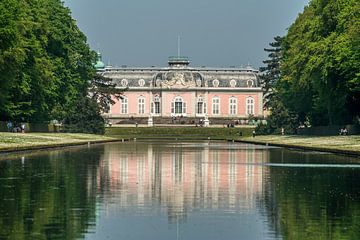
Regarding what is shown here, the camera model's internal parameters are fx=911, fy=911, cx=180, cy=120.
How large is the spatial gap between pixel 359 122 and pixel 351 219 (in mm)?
55822

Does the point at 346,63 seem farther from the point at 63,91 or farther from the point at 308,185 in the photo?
the point at 308,185

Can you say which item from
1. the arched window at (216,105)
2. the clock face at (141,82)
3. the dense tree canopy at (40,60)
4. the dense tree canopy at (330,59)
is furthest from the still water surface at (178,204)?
the arched window at (216,105)

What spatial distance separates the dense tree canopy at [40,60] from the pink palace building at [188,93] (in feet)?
229

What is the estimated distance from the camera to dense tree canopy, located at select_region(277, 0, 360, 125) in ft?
174

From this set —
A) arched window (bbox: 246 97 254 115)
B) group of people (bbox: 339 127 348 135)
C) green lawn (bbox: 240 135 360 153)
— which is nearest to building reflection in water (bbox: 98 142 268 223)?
green lawn (bbox: 240 135 360 153)

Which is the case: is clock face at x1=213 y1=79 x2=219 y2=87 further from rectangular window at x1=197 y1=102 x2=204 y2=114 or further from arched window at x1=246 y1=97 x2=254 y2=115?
arched window at x1=246 y1=97 x2=254 y2=115

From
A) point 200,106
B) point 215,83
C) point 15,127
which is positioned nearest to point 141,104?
point 200,106

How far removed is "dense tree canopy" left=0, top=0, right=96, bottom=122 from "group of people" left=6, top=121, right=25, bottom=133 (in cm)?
64

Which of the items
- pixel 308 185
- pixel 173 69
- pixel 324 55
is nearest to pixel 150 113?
pixel 173 69

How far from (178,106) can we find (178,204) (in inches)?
5629

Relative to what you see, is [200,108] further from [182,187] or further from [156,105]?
[182,187]

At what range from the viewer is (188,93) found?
15675 centimetres

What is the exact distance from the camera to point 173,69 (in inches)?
6171

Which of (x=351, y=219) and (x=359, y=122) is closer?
(x=351, y=219)
